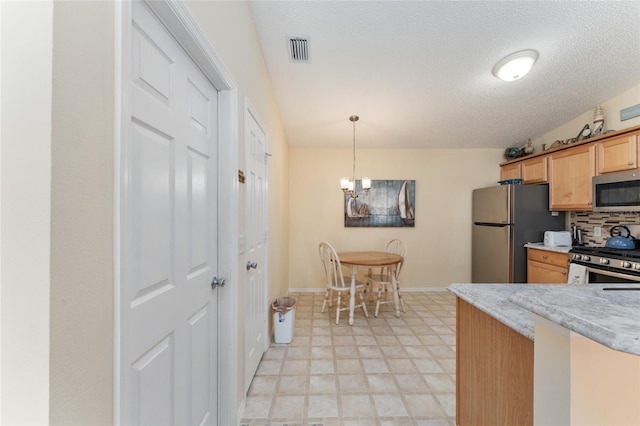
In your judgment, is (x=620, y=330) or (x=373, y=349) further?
(x=373, y=349)

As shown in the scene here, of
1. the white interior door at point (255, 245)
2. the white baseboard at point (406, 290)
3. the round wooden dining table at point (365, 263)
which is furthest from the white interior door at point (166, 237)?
the white baseboard at point (406, 290)

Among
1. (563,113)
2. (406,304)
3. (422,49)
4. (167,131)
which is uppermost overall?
(422,49)

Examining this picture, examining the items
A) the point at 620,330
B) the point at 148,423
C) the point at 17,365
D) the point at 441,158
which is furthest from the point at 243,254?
the point at 441,158

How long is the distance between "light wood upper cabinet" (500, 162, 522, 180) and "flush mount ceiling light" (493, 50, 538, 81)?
1.91m

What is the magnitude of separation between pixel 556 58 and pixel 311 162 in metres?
3.15

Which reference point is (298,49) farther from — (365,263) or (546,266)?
(546,266)

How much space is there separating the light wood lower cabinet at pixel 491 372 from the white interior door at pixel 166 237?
132 cm

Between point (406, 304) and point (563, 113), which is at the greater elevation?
point (563, 113)

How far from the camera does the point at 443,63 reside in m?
2.55

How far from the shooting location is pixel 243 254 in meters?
1.71

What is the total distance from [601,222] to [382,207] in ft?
8.67

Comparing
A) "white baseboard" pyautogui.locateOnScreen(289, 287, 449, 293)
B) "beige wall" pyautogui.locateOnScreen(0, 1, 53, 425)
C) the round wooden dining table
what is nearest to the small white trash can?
the round wooden dining table

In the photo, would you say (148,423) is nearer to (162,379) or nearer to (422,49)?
(162,379)

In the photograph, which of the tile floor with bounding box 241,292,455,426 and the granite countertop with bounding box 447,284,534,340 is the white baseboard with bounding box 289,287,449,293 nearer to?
the tile floor with bounding box 241,292,455,426
